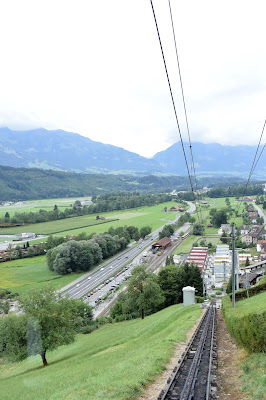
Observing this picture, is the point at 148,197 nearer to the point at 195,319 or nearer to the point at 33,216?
the point at 33,216

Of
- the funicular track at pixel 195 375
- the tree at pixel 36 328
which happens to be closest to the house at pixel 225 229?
the tree at pixel 36 328

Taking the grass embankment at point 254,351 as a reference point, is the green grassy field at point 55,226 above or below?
below

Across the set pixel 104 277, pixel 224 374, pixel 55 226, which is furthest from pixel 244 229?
pixel 224 374

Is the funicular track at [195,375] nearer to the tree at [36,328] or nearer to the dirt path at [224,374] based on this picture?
the dirt path at [224,374]

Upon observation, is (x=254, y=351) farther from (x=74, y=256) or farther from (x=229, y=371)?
(x=74, y=256)

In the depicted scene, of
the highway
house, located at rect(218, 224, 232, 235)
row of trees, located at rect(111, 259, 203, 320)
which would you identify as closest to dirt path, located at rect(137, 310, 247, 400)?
row of trees, located at rect(111, 259, 203, 320)

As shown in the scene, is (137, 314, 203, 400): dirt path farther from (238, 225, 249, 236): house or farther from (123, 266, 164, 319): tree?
(238, 225, 249, 236): house
